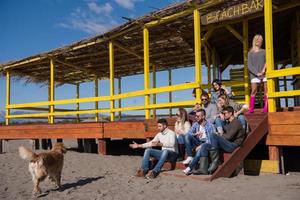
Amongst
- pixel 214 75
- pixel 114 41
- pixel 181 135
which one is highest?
pixel 114 41

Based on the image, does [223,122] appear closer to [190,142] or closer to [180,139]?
[190,142]

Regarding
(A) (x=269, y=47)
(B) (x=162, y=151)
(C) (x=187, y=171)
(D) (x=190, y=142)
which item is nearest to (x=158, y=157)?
(B) (x=162, y=151)

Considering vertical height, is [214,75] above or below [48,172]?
above

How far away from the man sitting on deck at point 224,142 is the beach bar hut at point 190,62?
172 mm

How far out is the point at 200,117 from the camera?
7.79 m

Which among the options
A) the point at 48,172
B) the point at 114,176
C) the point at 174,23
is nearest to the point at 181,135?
the point at 114,176

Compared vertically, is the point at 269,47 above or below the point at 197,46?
below

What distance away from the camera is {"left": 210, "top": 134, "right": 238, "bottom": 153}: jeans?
7.18 m

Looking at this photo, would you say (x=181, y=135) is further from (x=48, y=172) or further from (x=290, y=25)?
(x=290, y=25)

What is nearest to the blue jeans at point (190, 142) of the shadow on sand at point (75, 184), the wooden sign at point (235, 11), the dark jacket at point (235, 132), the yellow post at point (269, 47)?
the dark jacket at point (235, 132)

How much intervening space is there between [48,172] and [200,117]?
305cm

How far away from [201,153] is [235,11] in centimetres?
338

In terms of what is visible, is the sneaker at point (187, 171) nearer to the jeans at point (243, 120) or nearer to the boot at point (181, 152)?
the boot at point (181, 152)

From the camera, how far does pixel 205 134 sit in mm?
7738
